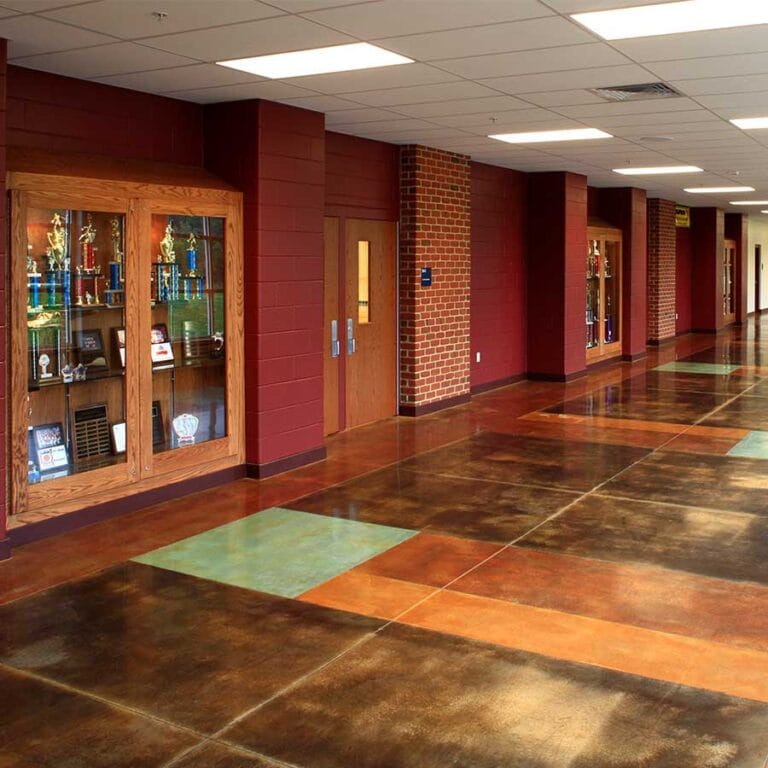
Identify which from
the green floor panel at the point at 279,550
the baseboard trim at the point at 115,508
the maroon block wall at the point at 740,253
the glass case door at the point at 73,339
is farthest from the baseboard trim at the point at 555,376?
the maroon block wall at the point at 740,253

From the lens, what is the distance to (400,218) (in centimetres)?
1026

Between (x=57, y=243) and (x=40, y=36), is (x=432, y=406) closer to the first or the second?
(x=57, y=243)

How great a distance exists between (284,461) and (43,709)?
421 cm

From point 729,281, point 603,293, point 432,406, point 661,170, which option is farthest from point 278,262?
point 729,281

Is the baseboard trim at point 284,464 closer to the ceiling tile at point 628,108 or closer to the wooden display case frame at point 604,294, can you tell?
the ceiling tile at point 628,108

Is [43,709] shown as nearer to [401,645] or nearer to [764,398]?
[401,645]

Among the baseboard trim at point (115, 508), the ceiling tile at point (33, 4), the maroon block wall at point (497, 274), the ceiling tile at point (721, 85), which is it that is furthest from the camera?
the maroon block wall at point (497, 274)

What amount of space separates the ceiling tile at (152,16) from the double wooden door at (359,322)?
13.2ft

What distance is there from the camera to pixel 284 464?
304 inches

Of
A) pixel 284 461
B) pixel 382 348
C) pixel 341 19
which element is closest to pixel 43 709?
pixel 341 19

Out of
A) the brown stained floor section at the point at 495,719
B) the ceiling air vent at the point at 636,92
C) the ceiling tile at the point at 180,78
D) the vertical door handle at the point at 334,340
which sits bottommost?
the brown stained floor section at the point at 495,719

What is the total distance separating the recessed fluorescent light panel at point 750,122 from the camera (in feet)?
27.6

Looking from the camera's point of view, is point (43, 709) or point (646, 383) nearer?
point (43, 709)

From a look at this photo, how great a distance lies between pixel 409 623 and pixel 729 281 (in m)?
22.3
